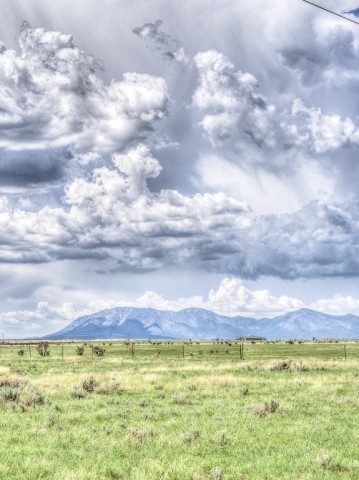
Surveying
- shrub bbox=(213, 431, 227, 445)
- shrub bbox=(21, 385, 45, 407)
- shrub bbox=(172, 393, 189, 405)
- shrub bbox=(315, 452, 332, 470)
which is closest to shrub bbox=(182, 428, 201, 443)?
shrub bbox=(213, 431, 227, 445)

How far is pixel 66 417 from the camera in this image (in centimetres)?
2144

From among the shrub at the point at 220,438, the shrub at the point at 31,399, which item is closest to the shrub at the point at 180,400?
the shrub at the point at 31,399

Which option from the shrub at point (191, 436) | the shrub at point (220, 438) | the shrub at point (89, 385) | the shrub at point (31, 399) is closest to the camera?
the shrub at point (220, 438)

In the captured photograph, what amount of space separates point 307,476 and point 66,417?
11.4 metres

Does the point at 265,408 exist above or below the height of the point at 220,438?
below

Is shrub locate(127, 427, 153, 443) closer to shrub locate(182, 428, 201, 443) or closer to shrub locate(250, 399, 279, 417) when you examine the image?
shrub locate(182, 428, 201, 443)

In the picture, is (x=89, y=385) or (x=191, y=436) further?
(x=89, y=385)

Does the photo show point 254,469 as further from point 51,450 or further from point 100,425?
point 100,425

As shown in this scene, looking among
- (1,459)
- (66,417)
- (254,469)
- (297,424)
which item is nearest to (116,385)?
(66,417)

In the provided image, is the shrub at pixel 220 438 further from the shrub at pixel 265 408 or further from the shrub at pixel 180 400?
the shrub at pixel 180 400

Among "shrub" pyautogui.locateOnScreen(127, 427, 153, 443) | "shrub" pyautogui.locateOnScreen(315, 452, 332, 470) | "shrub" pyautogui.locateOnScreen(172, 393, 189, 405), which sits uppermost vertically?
"shrub" pyautogui.locateOnScreen(127, 427, 153, 443)

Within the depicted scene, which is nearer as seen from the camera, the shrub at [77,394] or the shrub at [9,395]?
the shrub at [9,395]

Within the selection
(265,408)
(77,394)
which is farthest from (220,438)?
(77,394)

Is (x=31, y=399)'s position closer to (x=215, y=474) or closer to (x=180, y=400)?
(x=180, y=400)
